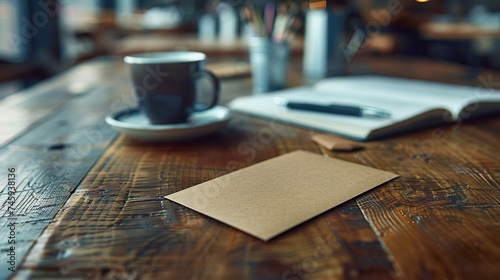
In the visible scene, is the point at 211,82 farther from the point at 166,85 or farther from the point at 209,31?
the point at 209,31

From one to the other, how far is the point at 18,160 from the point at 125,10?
663 centimetres

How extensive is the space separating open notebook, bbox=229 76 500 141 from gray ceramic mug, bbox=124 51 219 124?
16 cm

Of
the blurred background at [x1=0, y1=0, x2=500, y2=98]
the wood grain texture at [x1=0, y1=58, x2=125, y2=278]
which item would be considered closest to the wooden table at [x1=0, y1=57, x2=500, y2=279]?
the wood grain texture at [x1=0, y1=58, x2=125, y2=278]

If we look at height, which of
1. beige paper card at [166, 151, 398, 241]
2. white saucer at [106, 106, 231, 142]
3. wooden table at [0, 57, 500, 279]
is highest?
white saucer at [106, 106, 231, 142]

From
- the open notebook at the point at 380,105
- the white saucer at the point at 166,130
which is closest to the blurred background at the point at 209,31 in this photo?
the open notebook at the point at 380,105

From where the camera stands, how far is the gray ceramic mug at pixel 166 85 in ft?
2.04

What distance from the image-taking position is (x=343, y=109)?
2.31 ft

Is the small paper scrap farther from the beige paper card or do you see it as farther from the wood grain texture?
the wood grain texture

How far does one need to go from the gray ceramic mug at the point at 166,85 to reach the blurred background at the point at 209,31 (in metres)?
0.42

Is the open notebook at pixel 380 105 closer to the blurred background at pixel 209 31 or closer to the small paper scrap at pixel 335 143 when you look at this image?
the small paper scrap at pixel 335 143

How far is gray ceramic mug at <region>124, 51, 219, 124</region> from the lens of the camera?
2.04 feet

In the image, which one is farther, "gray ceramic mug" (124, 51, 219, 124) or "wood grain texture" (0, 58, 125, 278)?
"gray ceramic mug" (124, 51, 219, 124)

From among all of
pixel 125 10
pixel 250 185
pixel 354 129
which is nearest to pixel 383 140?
pixel 354 129

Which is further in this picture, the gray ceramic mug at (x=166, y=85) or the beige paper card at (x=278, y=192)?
the gray ceramic mug at (x=166, y=85)
